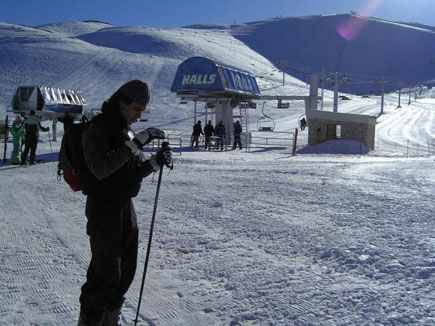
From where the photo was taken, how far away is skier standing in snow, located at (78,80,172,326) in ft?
8.92

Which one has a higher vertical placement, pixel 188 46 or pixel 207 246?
pixel 188 46

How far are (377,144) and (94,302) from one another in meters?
31.3

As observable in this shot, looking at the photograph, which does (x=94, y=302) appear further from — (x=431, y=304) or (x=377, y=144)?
(x=377, y=144)

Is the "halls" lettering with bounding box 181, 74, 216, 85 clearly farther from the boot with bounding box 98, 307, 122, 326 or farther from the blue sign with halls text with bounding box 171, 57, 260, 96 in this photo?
the boot with bounding box 98, 307, 122, 326

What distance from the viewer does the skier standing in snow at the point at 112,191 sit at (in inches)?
107

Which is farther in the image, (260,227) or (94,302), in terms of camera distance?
(260,227)

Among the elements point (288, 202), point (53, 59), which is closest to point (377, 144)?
point (288, 202)

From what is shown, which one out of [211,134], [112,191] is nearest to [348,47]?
[211,134]

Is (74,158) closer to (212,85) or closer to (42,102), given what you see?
(212,85)

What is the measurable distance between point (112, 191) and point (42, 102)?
2856 cm

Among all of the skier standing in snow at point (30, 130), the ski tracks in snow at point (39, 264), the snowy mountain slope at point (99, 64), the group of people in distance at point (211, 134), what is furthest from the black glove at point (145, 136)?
the snowy mountain slope at point (99, 64)

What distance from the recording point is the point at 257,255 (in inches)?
183

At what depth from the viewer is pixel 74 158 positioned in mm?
2771

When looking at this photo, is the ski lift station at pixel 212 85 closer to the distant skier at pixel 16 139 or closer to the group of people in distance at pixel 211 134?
the group of people in distance at pixel 211 134
